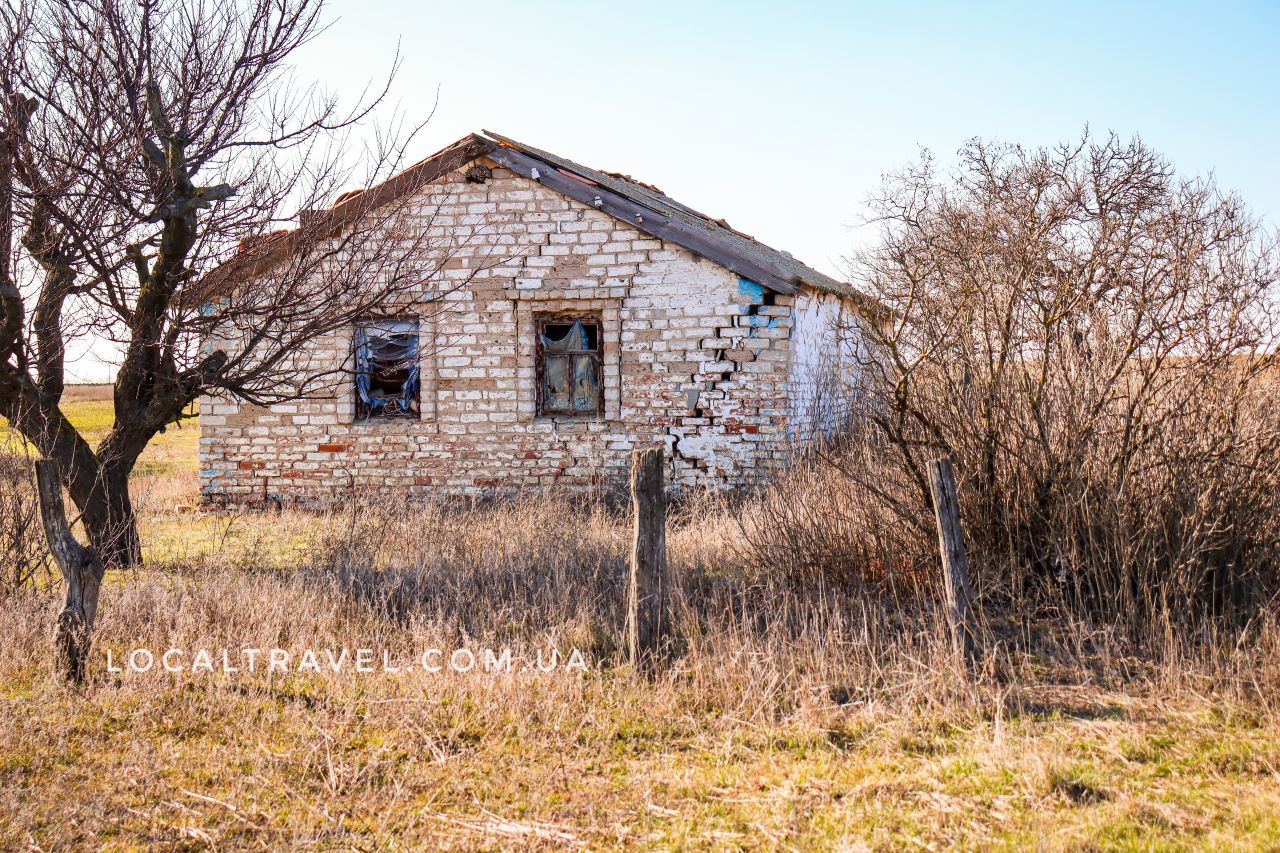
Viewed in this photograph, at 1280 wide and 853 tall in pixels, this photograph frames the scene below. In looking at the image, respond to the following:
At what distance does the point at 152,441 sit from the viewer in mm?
25781

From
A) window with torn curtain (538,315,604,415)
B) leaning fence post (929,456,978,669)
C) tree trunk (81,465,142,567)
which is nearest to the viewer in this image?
leaning fence post (929,456,978,669)

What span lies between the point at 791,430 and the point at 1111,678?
5.80m

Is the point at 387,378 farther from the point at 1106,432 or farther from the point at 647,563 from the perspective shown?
the point at 1106,432

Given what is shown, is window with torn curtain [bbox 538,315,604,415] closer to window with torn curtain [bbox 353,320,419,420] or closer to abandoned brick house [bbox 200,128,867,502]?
abandoned brick house [bbox 200,128,867,502]

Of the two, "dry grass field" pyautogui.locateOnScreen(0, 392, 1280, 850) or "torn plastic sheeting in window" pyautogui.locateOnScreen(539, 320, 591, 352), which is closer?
"dry grass field" pyautogui.locateOnScreen(0, 392, 1280, 850)

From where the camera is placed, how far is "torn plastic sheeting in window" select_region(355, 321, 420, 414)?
10.4m

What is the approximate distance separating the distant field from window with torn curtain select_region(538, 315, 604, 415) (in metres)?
3.56

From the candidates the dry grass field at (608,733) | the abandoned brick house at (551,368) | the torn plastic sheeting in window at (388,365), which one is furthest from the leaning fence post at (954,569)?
the torn plastic sheeting in window at (388,365)

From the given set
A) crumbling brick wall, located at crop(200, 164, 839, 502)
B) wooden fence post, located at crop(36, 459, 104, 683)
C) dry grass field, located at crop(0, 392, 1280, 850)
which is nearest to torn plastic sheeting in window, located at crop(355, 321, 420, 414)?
crumbling brick wall, located at crop(200, 164, 839, 502)

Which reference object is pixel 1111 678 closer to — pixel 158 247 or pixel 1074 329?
pixel 1074 329

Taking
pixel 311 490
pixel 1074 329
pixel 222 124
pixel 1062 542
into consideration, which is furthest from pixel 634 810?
pixel 311 490

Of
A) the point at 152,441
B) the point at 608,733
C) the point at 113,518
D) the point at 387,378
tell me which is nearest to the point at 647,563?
the point at 608,733

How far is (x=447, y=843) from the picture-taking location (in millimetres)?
3248

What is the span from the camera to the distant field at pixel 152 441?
15812 mm
